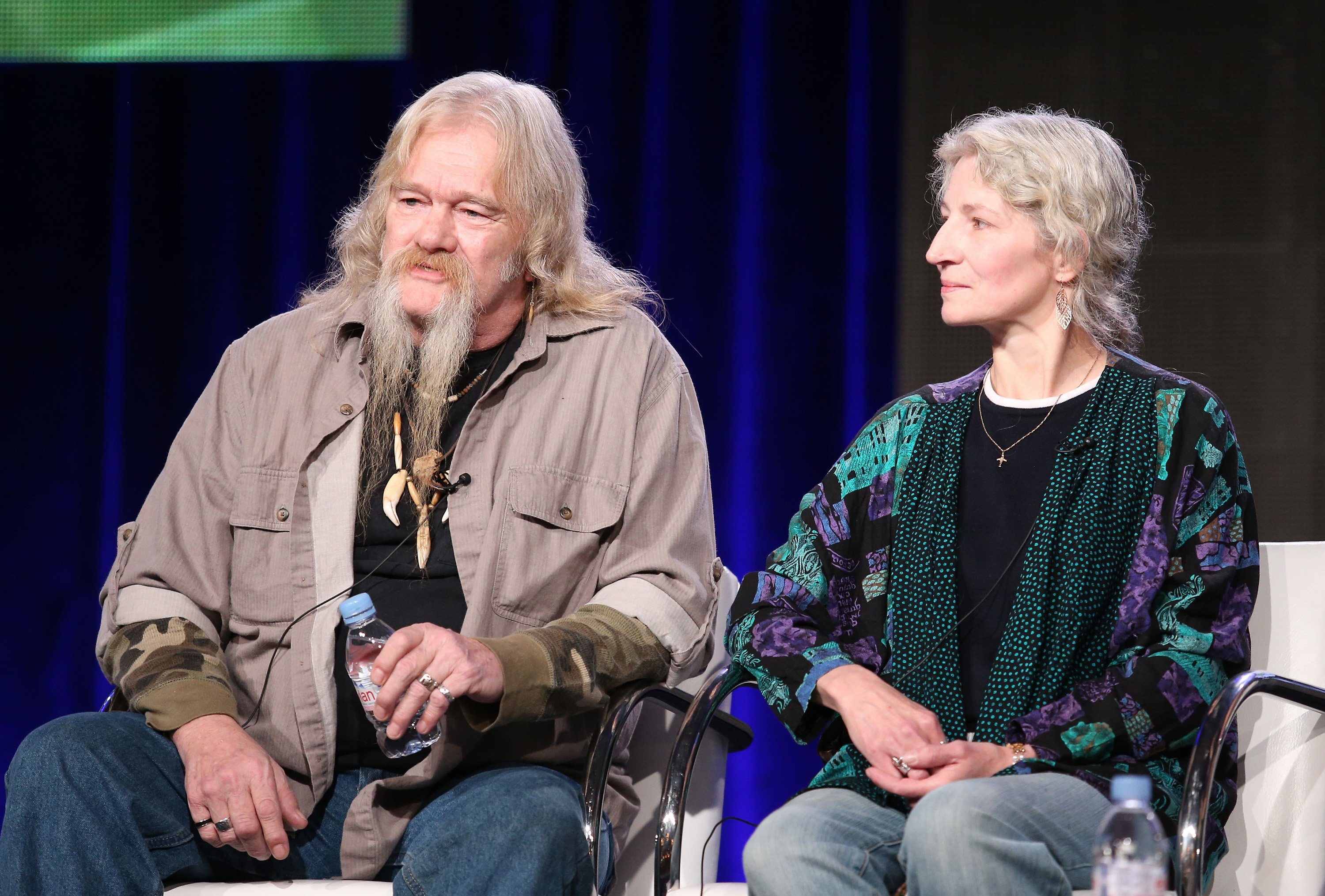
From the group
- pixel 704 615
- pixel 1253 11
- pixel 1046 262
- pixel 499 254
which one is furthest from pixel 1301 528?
pixel 499 254

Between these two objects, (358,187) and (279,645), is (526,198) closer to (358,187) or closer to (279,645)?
(279,645)

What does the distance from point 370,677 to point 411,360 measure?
1.88 ft

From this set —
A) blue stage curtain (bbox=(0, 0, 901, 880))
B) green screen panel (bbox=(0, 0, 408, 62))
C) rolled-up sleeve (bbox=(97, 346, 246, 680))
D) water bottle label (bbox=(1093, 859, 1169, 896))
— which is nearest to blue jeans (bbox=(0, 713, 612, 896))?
rolled-up sleeve (bbox=(97, 346, 246, 680))

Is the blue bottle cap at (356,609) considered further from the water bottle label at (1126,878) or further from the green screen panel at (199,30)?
the green screen panel at (199,30)

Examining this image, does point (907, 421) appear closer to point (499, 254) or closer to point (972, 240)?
point (972, 240)

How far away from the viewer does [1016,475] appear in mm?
2139

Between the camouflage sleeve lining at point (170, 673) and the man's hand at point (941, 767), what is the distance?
0.93 m

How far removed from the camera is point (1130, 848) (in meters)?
1.43

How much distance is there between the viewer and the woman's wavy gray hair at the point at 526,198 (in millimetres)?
2359

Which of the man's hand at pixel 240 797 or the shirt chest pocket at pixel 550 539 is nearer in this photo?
the man's hand at pixel 240 797

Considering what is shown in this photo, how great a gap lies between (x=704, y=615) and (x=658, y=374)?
41cm

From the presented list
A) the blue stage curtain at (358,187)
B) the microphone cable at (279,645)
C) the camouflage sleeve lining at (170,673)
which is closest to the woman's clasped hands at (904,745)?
the microphone cable at (279,645)

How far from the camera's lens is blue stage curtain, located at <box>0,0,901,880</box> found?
11.6 feet

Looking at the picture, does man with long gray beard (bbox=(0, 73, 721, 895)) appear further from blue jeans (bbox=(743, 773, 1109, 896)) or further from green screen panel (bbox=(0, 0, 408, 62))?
green screen panel (bbox=(0, 0, 408, 62))
